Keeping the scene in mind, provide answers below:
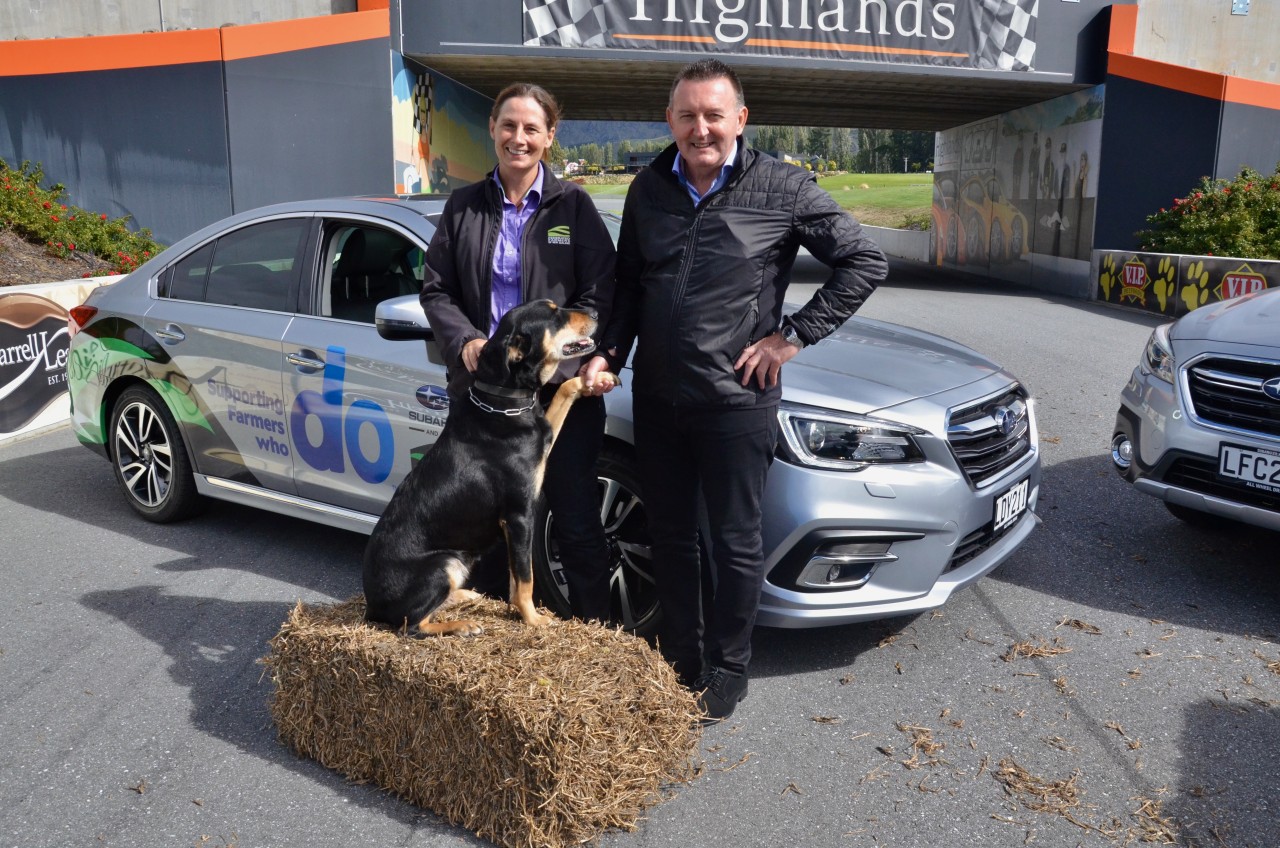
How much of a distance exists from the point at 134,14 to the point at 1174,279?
17.1 m

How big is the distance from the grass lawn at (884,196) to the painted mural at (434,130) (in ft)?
62.2

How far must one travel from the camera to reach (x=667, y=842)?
2.79m

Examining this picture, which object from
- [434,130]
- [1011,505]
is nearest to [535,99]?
[1011,505]

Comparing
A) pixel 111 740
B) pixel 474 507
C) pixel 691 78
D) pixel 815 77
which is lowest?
pixel 111 740

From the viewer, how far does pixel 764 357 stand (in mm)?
3078

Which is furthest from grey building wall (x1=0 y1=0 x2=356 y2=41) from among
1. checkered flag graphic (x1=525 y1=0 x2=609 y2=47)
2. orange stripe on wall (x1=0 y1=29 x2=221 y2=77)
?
checkered flag graphic (x1=525 y1=0 x2=609 y2=47)

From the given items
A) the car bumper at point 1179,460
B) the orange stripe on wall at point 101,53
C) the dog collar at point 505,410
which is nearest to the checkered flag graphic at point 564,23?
the orange stripe on wall at point 101,53

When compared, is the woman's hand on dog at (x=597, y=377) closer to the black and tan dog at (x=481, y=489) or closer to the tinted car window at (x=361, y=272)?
the black and tan dog at (x=481, y=489)

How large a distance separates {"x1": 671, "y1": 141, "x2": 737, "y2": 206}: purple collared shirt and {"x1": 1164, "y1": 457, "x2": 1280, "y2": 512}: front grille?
2651 millimetres

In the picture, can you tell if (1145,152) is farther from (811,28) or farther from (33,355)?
(33,355)

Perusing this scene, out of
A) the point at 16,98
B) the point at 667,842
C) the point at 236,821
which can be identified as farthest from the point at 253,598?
the point at 16,98

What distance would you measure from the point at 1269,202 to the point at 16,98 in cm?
2024

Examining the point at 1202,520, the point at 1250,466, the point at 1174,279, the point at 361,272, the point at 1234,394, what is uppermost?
the point at 361,272

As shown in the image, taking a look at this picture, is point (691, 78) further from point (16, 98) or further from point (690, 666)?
point (16, 98)
